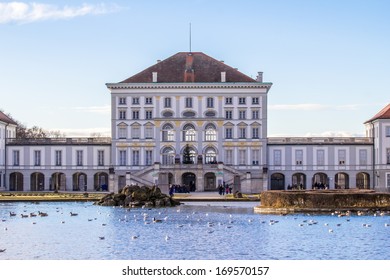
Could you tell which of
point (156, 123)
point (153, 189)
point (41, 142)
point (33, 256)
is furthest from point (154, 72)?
point (33, 256)

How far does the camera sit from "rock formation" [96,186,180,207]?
50.8m

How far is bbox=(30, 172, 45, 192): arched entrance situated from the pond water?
1603 inches

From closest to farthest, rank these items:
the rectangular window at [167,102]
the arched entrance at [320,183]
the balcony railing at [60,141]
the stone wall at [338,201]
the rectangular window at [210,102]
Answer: the stone wall at [338,201]
the arched entrance at [320,183]
the rectangular window at [210,102]
the rectangular window at [167,102]
the balcony railing at [60,141]

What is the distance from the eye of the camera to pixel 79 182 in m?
92.5

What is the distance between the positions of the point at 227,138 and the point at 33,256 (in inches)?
2182

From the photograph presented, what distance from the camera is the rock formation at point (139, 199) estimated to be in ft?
167

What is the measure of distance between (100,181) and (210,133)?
1569cm

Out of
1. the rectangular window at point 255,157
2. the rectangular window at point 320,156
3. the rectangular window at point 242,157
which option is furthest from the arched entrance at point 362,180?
the rectangular window at point 242,157

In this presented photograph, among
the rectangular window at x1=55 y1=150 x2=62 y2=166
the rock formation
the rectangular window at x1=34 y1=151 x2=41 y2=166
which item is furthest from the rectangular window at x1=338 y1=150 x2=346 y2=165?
the rock formation

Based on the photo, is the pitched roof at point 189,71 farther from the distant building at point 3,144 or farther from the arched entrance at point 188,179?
the distant building at point 3,144

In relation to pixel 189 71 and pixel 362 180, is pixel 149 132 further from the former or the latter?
pixel 362 180

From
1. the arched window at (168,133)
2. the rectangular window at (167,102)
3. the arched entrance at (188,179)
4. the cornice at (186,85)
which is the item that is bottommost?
the arched entrance at (188,179)

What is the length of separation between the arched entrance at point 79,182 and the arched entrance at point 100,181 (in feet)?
3.51
